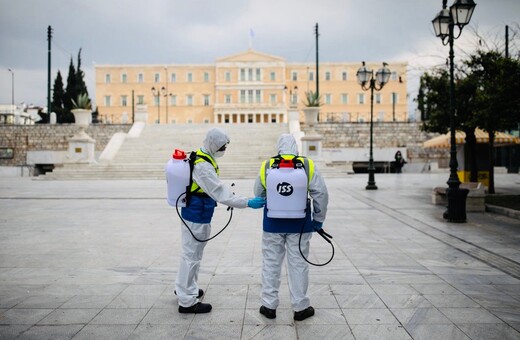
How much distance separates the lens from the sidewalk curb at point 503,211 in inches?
422

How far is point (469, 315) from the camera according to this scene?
14.6ft

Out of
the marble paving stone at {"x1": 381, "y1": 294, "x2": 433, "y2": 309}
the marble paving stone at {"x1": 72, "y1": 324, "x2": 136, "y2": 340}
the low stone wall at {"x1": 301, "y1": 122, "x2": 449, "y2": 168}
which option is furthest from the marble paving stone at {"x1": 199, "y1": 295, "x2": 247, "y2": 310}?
the low stone wall at {"x1": 301, "y1": 122, "x2": 449, "y2": 168}

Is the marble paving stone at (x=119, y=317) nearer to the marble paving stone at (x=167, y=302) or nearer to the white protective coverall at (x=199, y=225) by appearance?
the marble paving stone at (x=167, y=302)

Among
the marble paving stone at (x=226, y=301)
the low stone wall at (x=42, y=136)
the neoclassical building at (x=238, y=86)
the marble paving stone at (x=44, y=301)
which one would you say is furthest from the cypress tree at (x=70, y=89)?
the marble paving stone at (x=226, y=301)

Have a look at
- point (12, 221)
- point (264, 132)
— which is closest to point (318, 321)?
point (12, 221)

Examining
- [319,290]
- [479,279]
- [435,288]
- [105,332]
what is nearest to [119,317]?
[105,332]

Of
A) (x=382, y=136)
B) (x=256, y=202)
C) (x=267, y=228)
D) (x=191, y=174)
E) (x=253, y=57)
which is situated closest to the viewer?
(x=256, y=202)

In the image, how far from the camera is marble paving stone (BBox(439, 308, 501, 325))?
429cm

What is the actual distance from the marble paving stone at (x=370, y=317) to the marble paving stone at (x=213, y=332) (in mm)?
1019

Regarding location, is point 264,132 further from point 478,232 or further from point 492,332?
point 492,332

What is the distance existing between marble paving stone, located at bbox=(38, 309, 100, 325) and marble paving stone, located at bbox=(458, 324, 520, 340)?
3309 millimetres

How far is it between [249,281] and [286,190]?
1874 mm

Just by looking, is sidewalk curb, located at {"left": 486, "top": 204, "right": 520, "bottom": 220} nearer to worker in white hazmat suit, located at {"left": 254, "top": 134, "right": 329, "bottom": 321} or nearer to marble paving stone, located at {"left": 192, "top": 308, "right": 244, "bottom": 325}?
worker in white hazmat suit, located at {"left": 254, "top": 134, "right": 329, "bottom": 321}

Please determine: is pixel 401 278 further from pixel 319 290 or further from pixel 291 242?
pixel 291 242
